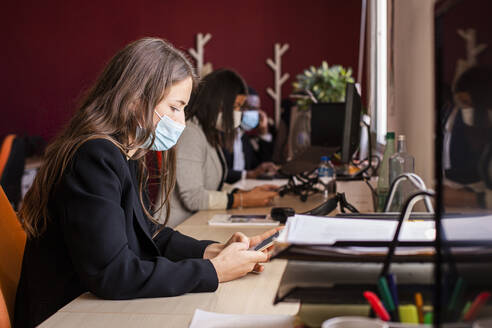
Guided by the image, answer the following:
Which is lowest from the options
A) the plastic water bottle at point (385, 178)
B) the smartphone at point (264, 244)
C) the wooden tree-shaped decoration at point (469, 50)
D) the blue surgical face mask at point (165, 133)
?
the smartphone at point (264, 244)

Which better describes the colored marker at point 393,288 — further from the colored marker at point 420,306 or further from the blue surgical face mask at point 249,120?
the blue surgical face mask at point 249,120

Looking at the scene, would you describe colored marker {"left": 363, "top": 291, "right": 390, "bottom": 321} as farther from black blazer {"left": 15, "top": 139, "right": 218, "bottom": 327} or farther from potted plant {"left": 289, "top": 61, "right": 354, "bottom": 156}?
potted plant {"left": 289, "top": 61, "right": 354, "bottom": 156}

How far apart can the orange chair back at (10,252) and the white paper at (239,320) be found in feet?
1.82

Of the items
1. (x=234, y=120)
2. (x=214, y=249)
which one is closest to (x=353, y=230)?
(x=214, y=249)

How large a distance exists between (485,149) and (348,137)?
1654 millimetres

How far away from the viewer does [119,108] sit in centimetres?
123

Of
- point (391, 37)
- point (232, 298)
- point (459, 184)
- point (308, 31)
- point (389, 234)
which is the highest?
point (308, 31)

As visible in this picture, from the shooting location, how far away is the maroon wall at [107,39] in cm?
541

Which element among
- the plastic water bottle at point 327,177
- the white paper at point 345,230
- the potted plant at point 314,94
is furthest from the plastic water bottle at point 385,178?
the potted plant at point 314,94

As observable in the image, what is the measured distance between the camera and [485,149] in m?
0.53

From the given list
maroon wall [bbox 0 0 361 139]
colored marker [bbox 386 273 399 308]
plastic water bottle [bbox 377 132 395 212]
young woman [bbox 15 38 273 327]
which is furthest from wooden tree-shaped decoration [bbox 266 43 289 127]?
colored marker [bbox 386 273 399 308]

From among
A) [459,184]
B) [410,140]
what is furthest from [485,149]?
[410,140]

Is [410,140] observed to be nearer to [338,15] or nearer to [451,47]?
[451,47]

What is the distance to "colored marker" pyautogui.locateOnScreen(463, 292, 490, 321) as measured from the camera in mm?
492
